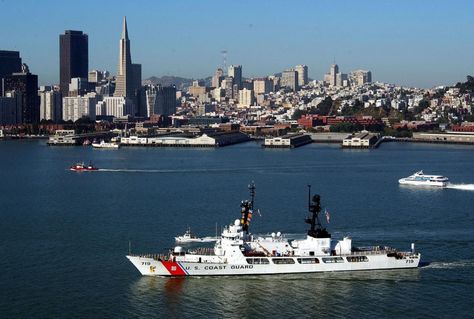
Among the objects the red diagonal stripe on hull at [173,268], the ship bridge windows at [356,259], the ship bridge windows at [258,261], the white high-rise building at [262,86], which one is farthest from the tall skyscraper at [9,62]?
the ship bridge windows at [356,259]

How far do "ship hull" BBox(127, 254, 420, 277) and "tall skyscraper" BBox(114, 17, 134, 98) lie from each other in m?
64.4

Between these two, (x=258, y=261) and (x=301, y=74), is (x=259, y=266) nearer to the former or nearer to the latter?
(x=258, y=261)

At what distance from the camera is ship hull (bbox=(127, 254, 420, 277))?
10094mm

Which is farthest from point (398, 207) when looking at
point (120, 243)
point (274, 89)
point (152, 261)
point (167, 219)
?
point (274, 89)

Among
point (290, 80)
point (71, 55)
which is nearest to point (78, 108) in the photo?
point (71, 55)

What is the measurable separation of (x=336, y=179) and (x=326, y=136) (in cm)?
2257

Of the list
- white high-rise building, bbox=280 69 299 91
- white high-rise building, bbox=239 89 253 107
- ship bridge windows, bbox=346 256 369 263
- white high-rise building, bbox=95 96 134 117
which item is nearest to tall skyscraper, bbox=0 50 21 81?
white high-rise building, bbox=95 96 134 117

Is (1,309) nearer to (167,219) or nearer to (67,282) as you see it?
(67,282)

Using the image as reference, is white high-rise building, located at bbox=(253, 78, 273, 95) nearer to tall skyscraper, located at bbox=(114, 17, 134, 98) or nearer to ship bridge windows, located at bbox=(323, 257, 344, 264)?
tall skyscraper, located at bbox=(114, 17, 134, 98)

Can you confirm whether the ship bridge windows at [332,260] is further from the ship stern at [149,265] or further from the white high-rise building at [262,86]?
the white high-rise building at [262,86]

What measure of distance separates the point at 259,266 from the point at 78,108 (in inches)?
2146

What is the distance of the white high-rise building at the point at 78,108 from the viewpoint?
62.9m

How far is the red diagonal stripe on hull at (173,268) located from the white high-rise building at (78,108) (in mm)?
53267

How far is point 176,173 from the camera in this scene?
22953mm
